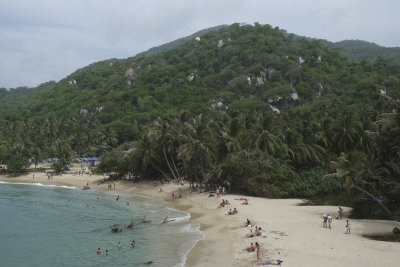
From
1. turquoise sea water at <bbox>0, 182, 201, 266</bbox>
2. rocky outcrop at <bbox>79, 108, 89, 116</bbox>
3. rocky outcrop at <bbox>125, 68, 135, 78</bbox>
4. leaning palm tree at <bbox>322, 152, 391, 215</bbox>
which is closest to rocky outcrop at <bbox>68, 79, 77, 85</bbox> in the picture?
rocky outcrop at <bbox>125, 68, 135, 78</bbox>

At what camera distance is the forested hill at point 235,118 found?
142ft

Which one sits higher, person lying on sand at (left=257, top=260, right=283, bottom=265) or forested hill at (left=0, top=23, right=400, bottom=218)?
forested hill at (left=0, top=23, right=400, bottom=218)

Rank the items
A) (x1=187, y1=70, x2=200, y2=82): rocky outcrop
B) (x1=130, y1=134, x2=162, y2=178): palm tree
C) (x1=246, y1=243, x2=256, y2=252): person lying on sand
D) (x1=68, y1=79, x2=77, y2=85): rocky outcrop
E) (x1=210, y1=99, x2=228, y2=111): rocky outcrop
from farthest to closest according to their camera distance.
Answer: (x1=68, y1=79, x2=77, y2=85): rocky outcrop → (x1=187, y1=70, x2=200, y2=82): rocky outcrop → (x1=210, y1=99, x2=228, y2=111): rocky outcrop → (x1=130, y1=134, x2=162, y2=178): palm tree → (x1=246, y1=243, x2=256, y2=252): person lying on sand

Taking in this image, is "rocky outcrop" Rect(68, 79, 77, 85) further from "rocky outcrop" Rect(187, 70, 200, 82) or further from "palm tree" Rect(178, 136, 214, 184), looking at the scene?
"palm tree" Rect(178, 136, 214, 184)

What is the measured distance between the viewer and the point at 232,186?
4662cm

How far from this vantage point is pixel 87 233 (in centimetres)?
3192

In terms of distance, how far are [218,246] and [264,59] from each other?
123 metres

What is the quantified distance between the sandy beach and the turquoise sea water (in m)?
2.02

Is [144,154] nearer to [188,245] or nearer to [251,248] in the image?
[188,245]

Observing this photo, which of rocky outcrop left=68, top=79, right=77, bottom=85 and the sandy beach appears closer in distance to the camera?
the sandy beach

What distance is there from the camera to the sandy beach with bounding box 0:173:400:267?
2095 cm

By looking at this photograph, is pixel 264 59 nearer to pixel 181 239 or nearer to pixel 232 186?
pixel 232 186

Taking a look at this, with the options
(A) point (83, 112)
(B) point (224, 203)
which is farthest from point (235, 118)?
(A) point (83, 112)

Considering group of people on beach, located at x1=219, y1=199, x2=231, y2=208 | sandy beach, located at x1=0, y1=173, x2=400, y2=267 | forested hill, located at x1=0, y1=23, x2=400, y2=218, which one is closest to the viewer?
sandy beach, located at x1=0, y1=173, x2=400, y2=267
